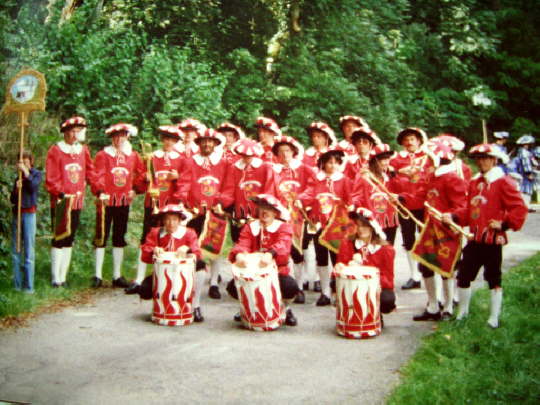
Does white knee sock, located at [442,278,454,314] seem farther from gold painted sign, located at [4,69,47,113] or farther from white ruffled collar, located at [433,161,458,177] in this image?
gold painted sign, located at [4,69,47,113]

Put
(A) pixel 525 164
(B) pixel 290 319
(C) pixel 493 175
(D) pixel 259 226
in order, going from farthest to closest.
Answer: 1. (A) pixel 525 164
2. (D) pixel 259 226
3. (B) pixel 290 319
4. (C) pixel 493 175

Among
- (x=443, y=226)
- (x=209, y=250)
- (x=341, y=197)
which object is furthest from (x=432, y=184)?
(x=209, y=250)

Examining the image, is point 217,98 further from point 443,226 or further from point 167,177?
point 443,226

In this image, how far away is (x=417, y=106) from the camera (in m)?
19.8

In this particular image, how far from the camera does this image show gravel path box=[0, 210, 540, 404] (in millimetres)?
5523

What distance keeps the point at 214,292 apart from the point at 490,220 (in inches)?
144

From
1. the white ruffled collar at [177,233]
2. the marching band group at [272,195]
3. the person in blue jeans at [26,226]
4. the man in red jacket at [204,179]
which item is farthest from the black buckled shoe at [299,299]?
the person in blue jeans at [26,226]

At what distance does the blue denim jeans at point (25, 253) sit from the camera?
8523mm

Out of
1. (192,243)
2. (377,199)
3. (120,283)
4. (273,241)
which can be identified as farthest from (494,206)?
(120,283)

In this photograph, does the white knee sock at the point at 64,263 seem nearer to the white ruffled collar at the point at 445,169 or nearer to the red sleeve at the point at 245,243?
the red sleeve at the point at 245,243

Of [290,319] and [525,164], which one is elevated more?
[525,164]

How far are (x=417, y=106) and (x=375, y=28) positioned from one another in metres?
2.51

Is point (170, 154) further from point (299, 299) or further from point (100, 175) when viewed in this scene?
point (299, 299)

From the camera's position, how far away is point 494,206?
7.25m
